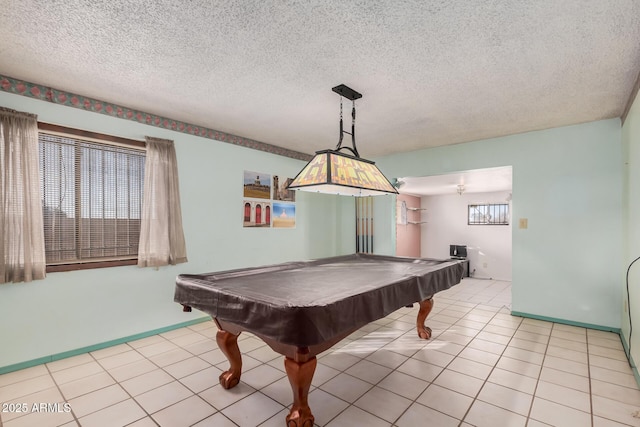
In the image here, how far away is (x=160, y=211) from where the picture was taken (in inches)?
134

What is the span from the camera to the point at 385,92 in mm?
2803

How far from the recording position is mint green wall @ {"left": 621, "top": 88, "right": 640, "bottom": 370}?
8.14 feet

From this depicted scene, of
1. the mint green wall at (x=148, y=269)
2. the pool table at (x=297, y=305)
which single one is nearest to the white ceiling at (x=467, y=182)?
the mint green wall at (x=148, y=269)

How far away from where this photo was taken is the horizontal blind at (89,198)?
9.07ft

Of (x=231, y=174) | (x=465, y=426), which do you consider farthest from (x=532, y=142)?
(x=231, y=174)

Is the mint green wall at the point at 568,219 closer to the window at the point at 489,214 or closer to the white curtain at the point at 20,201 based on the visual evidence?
the window at the point at 489,214

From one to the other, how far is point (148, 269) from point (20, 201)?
128 cm

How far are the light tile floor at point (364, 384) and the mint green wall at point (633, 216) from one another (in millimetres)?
291

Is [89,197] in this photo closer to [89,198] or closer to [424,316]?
[89,198]

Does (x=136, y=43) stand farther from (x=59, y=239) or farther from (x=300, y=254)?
(x=300, y=254)

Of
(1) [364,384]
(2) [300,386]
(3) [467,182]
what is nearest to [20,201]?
(2) [300,386]

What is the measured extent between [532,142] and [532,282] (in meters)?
1.85

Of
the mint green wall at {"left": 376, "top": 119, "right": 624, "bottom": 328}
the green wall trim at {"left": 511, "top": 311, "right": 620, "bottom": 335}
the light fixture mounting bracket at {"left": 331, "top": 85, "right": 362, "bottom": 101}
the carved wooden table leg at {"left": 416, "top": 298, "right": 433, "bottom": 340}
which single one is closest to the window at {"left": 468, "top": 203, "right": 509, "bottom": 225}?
the mint green wall at {"left": 376, "top": 119, "right": 624, "bottom": 328}

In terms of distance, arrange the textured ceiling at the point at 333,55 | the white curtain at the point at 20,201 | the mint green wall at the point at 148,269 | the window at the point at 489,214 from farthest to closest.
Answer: the window at the point at 489,214 < the mint green wall at the point at 148,269 < the white curtain at the point at 20,201 < the textured ceiling at the point at 333,55
